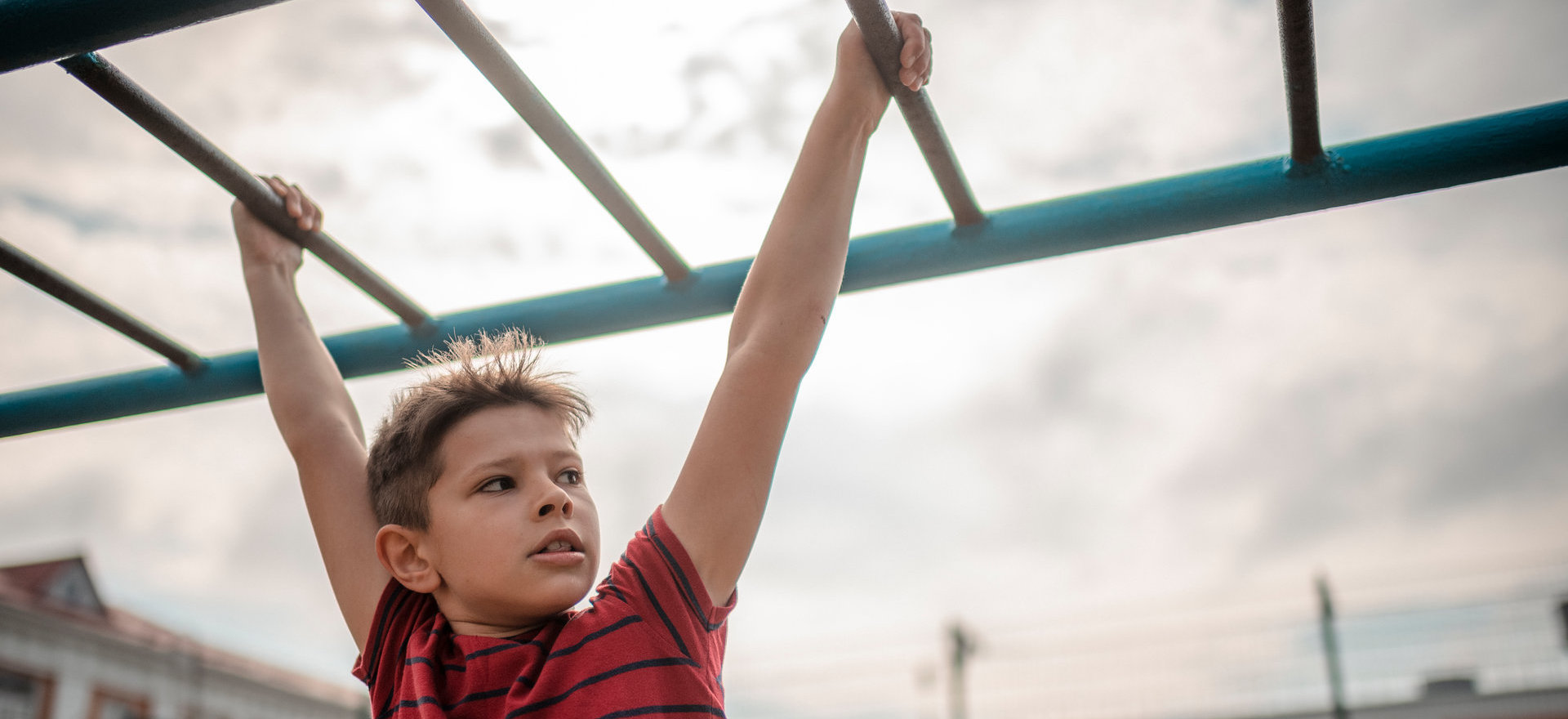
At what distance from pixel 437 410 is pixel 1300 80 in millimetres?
963

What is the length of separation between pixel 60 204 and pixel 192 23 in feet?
3.15

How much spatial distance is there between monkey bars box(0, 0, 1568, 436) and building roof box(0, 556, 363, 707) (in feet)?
58.8

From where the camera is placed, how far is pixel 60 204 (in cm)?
169

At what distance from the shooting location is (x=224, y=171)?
143 cm

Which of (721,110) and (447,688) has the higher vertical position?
(721,110)

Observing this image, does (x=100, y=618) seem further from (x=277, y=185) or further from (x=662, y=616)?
(x=662, y=616)

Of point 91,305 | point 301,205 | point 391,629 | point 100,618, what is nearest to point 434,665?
point 391,629

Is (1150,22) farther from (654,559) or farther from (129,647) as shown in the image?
(129,647)

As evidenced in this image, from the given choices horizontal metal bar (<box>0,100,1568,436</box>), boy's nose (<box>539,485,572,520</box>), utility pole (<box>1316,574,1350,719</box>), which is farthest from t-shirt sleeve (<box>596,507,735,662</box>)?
utility pole (<box>1316,574,1350,719</box>)

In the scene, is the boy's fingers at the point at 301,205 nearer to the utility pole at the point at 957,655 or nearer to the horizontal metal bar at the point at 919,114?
the horizontal metal bar at the point at 919,114

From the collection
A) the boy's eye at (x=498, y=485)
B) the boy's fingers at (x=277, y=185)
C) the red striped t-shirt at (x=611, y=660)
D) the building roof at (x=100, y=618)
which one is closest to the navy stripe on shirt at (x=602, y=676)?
the red striped t-shirt at (x=611, y=660)

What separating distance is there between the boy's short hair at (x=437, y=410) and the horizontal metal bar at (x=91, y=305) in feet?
1.69

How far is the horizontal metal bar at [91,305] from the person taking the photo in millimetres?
1547

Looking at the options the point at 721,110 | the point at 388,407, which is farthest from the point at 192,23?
the point at 721,110
